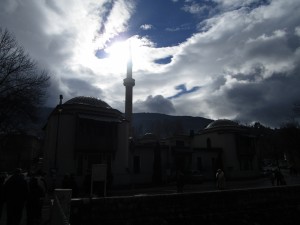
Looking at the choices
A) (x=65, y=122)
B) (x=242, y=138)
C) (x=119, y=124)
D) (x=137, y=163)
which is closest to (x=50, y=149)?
(x=65, y=122)

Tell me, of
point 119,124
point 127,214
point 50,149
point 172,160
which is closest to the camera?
point 127,214

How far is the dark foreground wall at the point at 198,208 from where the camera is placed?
7.67 m

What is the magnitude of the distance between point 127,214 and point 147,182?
27.3 m

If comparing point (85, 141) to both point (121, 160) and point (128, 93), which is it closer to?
point (121, 160)

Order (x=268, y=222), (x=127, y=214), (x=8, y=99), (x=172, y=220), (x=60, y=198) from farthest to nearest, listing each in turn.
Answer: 1. (x=8, y=99)
2. (x=268, y=222)
3. (x=172, y=220)
4. (x=127, y=214)
5. (x=60, y=198)

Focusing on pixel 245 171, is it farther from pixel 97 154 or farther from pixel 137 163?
pixel 97 154

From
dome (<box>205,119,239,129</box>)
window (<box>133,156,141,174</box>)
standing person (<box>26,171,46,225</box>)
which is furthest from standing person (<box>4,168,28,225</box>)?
dome (<box>205,119,239,129</box>)

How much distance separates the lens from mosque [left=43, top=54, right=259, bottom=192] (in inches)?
1099

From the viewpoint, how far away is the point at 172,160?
38750mm

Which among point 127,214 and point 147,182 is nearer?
point 127,214

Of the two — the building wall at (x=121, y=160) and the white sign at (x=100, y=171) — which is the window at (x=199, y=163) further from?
the white sign at (x=100, y=171)

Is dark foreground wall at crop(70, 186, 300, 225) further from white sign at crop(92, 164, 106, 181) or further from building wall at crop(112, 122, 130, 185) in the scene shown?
building wall at crop(112, 122, 130, 185)

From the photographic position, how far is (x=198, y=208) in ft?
30.4

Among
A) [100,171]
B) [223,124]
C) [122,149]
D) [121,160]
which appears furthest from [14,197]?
[223,124]
